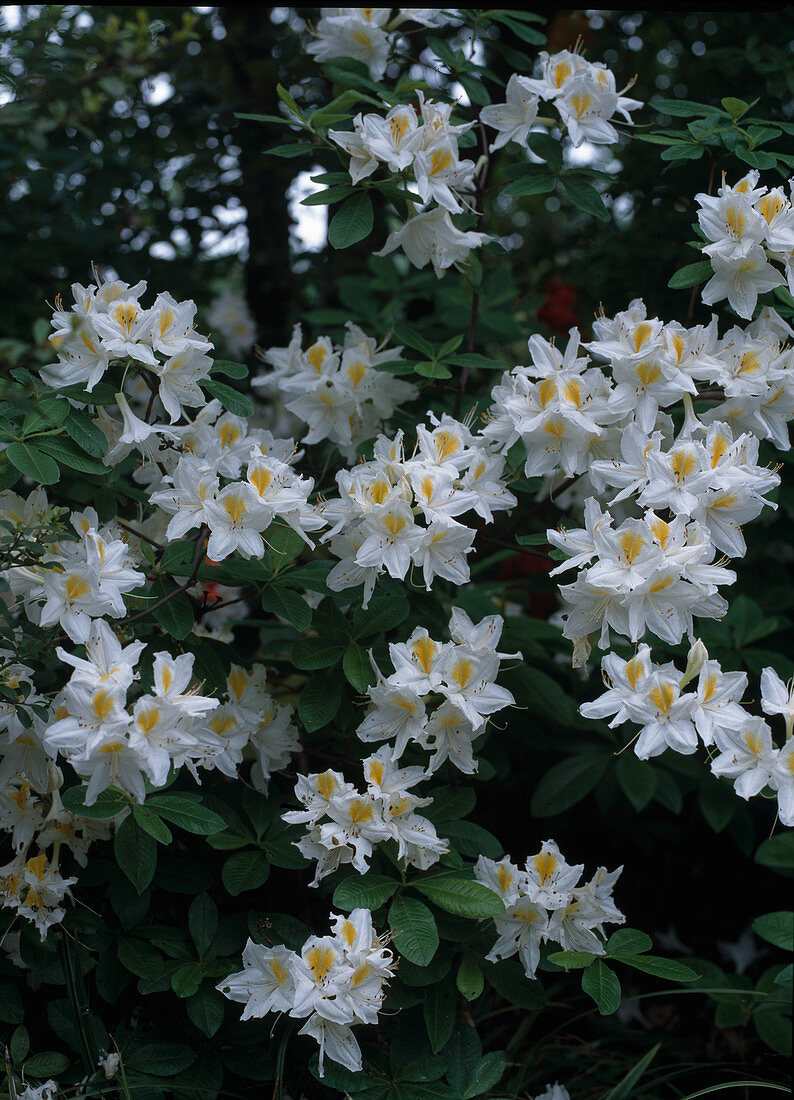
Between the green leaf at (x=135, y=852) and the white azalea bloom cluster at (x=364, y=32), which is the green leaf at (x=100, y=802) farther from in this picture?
the white azalea bloom cluster at (x=364, y=32)

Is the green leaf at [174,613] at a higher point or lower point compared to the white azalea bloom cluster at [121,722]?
lower

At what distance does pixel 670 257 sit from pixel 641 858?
1.68m

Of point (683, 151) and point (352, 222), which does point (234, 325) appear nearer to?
point (352, 222)

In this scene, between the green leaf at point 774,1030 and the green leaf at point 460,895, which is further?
the green leaf at point 774,1030

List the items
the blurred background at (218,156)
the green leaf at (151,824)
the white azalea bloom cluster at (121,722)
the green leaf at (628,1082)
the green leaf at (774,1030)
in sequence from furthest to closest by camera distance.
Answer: the blurred background at (218,156) → the green leaf at (774,1030) → the green leaf at (628,1082) → the green leaf at (151,824) → the white azalea bloom cluster at (121,722)

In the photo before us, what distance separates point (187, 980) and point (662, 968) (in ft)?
2.43

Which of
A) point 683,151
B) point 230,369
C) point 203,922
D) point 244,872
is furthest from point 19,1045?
point 683,151

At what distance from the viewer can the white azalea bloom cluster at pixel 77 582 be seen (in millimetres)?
1414

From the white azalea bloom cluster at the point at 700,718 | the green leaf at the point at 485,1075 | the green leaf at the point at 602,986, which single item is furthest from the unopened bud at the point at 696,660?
the green leaf at the point at 485,1075

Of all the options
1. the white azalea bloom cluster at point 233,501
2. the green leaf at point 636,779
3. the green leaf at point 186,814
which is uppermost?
the white azalea bloom cluster at point 233,501

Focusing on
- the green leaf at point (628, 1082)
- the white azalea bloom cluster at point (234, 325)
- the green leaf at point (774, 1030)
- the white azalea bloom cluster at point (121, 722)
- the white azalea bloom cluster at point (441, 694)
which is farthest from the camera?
the white azalea bloom cluster at point (234, 325)

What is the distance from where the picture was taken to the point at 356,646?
1.67m

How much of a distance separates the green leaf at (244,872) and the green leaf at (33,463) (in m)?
0.68

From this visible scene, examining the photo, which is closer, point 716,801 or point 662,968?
point 662,968
